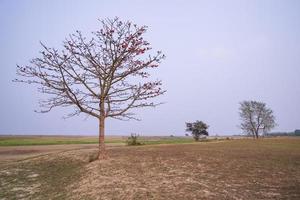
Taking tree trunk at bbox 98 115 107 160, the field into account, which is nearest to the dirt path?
the field

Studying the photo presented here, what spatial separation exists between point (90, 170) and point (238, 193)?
9.63 m

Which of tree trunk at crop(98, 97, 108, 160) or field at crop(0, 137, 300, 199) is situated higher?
tree trunk at crop(98, 97, 108, 160)

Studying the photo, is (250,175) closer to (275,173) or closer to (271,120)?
(275,173)

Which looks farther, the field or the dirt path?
the dirt path

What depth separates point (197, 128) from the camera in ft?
237

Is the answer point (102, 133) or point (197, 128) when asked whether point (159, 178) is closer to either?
point (102, 133)

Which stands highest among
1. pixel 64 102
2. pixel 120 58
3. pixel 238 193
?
pixel 120 58

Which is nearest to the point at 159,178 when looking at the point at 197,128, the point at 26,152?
the point at 26,152

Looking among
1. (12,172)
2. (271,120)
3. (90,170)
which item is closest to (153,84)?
(90,170)

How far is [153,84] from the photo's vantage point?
79.2 feet

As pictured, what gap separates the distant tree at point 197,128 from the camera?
71938 mm

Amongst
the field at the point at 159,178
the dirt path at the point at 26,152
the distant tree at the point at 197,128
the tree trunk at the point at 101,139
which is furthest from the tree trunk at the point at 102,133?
the distant tree at the point at 197,128

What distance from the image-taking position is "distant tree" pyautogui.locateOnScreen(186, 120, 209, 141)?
71938mm

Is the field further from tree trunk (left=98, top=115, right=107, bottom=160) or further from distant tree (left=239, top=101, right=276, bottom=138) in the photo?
distant tree (left=239, top=101, right=276, bottom=138)
